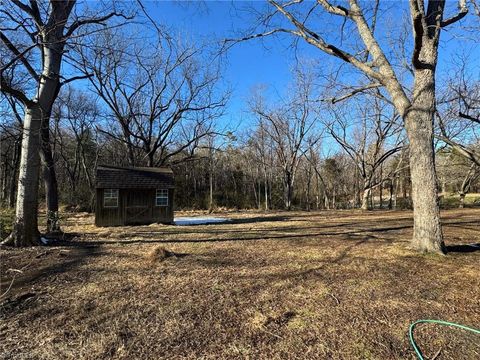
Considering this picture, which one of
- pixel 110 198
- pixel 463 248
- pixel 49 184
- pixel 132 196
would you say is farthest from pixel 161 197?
pixel 463 248

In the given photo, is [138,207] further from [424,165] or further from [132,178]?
[424,165]

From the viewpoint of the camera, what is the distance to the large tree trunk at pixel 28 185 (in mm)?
6898

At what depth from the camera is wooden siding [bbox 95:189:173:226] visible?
13.1 meters

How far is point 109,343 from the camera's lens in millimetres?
2719

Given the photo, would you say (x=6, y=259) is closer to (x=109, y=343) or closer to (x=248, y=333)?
(x=109, y=343)

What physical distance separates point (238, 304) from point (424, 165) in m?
4.41

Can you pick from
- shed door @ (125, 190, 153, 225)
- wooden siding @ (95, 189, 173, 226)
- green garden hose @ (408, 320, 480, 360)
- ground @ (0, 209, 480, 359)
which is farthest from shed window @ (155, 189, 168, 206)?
green garden hose @ (408, 320, 480, 360)

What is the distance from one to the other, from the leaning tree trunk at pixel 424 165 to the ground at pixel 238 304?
40 cm

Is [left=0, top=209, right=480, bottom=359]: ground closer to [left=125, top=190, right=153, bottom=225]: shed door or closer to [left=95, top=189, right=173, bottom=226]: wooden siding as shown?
[left=95, top=189, right=173, bottom=226]: wooden siding

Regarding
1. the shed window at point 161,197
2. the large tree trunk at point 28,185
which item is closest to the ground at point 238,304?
the large tree trunk at point 28,185

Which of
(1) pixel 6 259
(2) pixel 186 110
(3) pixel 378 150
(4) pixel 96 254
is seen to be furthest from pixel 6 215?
(3) pixel 378 150

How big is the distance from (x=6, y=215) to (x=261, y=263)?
700cm

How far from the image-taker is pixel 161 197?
14.3 m

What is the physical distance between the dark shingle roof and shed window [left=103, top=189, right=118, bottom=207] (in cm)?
24
